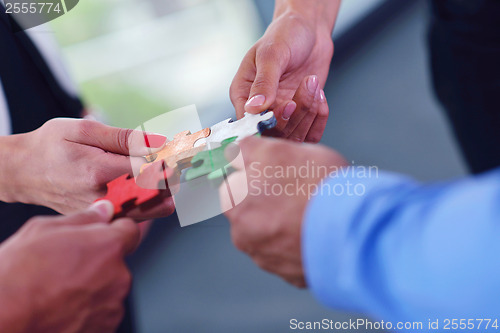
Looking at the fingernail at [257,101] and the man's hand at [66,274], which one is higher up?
the fingernail at [257,101]

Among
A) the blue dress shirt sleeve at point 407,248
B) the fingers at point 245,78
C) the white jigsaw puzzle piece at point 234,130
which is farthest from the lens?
the fingers at point 245,78

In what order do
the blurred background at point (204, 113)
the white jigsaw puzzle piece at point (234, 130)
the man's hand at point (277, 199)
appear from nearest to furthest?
the man's hand at point (277, 199)
the white jigsaw puzzle piece at point (234, 130)
the blurred background at point (204, 113)

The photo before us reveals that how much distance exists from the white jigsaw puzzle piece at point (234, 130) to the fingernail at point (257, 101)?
0.09 ft

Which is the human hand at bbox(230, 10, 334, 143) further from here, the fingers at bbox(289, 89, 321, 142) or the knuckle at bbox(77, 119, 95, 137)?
the knuckle at bbox(77, 119, 95, 137)

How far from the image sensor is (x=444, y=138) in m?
1.75

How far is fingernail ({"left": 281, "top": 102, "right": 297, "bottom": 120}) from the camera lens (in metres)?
0.83

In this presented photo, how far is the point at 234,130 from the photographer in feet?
2.29

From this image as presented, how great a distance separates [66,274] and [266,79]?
0.52 m

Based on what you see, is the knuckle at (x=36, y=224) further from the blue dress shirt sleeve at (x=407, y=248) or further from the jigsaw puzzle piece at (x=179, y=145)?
the blue dress shirt sleeve at (x=407, y=248)

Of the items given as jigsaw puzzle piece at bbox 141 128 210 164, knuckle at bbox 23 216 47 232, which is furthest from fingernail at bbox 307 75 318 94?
knuckle at bbox 23 216 47 232

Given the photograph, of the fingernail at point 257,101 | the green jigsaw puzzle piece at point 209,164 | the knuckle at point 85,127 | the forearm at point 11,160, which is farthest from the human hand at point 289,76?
the forearm at point 11,160

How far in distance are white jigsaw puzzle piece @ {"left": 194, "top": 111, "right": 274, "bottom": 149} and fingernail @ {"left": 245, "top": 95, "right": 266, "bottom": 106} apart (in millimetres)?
26

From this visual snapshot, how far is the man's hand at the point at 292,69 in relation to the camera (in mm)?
848

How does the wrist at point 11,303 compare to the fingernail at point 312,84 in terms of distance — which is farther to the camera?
the fingernail at point 312,84
